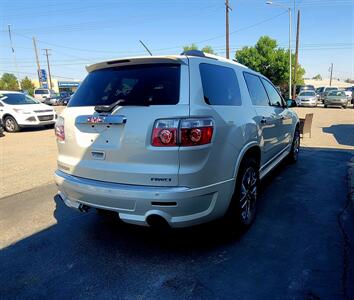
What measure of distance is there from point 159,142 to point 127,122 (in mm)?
365

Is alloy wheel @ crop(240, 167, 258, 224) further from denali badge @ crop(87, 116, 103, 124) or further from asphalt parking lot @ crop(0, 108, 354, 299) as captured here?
denali badge @ crop(87, 116, 103, 124)

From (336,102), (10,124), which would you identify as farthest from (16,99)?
(336,102)

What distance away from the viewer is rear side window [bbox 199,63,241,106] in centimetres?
302

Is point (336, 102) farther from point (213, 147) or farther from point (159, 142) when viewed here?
point (159, 142)

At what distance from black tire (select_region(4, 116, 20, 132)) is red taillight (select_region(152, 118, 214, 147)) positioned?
41.6 feet

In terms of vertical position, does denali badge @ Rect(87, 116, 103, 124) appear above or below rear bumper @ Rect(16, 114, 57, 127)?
above

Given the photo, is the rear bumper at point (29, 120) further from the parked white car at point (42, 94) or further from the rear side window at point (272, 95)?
the parked white car at point (42, 94)

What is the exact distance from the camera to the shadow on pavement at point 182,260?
2.64 meters

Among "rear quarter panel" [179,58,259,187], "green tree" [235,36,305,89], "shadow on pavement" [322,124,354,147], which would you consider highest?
"green tree" [235,36,305,89]

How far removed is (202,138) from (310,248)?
68.1 inches

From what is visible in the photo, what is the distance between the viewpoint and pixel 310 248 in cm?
325

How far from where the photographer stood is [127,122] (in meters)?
2.80

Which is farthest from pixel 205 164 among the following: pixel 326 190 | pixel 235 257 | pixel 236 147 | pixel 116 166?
pixel 326 190

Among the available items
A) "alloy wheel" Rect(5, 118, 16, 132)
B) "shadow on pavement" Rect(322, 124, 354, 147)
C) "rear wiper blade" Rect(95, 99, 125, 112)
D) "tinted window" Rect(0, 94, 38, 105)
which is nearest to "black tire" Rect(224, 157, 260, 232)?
"rear wiper blade" Rect(95, 99, 125, 112)
